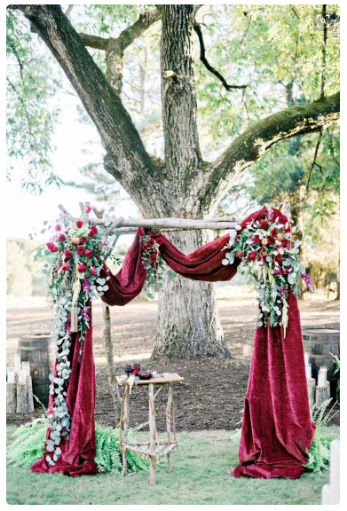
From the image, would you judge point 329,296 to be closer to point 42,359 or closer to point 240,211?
point 240,211

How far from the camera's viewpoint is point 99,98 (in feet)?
27.3

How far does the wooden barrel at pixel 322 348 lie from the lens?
307 inches

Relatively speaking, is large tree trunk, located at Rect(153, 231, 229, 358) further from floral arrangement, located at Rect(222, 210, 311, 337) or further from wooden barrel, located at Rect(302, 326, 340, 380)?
floral arrangement, located at Rect(222, 210, 311, 337)

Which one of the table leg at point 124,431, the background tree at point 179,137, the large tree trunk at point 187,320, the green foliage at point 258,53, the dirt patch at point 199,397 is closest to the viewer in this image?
the table leg at point 124,431

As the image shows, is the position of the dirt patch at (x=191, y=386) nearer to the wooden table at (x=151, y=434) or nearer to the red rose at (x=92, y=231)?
the wooden table at (x=151, y=434)

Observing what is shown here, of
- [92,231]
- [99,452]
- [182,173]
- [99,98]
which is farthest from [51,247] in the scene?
[182,173]

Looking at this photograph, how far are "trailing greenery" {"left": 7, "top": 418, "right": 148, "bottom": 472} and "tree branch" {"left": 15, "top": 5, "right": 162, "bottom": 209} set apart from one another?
3.93m

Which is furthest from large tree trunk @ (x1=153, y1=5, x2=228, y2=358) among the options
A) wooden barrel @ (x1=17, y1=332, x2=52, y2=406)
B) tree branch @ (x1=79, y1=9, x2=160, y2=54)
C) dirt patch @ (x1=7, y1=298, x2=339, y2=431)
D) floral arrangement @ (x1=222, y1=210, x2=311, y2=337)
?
floral arrangement @ (x1=222, y1=210, x2=311, y2=337)

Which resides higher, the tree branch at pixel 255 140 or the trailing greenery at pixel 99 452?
the tree branch at pixel 255 140

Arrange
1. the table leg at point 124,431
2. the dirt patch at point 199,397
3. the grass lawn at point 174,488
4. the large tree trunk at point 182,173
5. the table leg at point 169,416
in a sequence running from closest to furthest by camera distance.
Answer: the grass lawn at point 174,488, the table leg at point 124,431, the table leg at point 169,416, the dirt patch at point 199,397, the large tree trunk at point 182,173

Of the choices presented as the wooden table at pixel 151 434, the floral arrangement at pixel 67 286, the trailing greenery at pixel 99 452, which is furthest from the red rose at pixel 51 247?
the trailing greenery at pixel 99 452

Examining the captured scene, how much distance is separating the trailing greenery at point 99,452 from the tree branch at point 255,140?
4.24m

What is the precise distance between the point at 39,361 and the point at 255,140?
13.7ft

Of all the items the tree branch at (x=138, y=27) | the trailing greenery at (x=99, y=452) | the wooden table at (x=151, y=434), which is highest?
the tree branch at (x=138, y=27)
